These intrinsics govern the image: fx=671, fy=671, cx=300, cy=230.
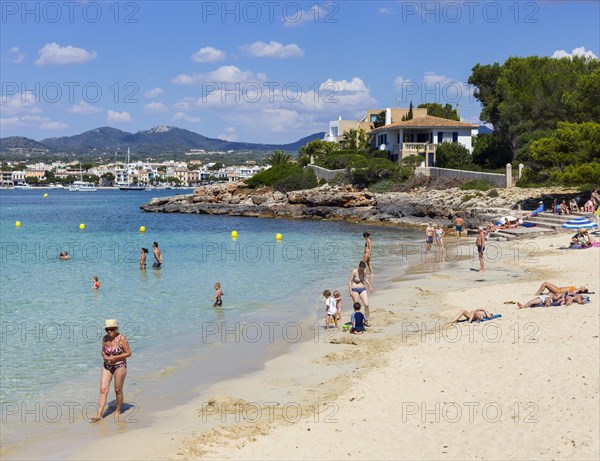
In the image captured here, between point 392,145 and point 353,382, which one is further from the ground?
point 392,145

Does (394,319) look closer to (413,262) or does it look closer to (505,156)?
(413,262)

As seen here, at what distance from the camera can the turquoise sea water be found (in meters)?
13.1

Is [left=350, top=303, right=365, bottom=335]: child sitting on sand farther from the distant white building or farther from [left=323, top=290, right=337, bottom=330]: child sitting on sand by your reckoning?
the distant white building

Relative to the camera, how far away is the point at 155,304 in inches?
821

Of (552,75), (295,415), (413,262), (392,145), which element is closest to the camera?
(295,415)

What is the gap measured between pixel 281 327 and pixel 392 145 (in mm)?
54827

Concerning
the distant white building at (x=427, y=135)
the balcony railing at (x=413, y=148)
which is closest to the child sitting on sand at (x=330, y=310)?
the distant white building at (x=427, y=135)

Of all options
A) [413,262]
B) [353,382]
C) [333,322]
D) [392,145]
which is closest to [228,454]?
[353,382]

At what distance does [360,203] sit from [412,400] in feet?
163

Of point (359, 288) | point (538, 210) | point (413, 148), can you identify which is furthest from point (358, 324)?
point (413, 148)

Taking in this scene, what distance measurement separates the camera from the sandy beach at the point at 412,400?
8609mm

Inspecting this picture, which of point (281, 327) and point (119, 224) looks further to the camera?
point (119, 224)

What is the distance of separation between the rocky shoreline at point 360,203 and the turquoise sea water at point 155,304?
576cm

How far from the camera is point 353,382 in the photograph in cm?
1145
